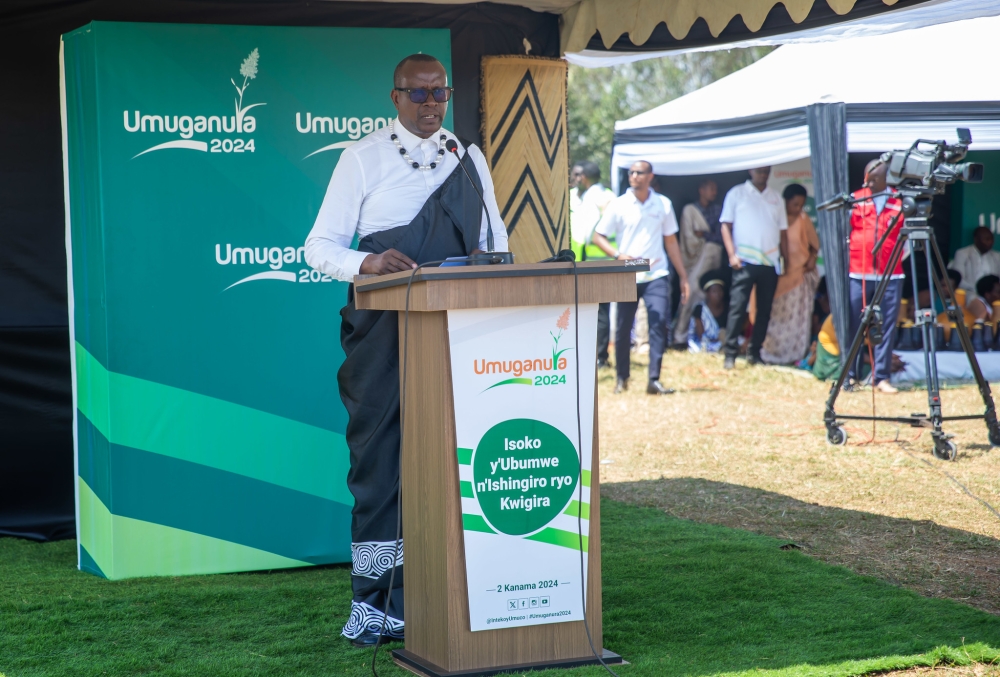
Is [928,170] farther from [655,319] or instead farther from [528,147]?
[655,319]

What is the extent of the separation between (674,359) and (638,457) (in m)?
5.08

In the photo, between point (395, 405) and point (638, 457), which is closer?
point (395, 405)

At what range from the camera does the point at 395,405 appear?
3539 mm

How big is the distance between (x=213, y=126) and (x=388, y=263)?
168 cm

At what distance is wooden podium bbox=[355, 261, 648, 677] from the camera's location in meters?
2.98

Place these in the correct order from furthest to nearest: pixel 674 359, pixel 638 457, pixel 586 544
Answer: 1. pixel 674 359
2. pixel 638 457
3. pixel 586 544

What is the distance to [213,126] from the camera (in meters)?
4.54

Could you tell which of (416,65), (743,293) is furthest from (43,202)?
(743,293)

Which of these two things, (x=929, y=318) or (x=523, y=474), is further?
(x=929, y=318)

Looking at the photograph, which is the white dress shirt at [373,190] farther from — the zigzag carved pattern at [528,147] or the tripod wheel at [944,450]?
the tripod wheel at [944,450]

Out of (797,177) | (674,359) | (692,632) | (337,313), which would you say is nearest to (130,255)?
(337,313)

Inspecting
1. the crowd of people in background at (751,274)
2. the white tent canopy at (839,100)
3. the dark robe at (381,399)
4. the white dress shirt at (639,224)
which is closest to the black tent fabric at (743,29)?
the dark robe at (381,399)

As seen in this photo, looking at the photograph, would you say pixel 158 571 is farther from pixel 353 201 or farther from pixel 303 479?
pixel 353 201

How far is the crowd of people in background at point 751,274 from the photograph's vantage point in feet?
31.8
